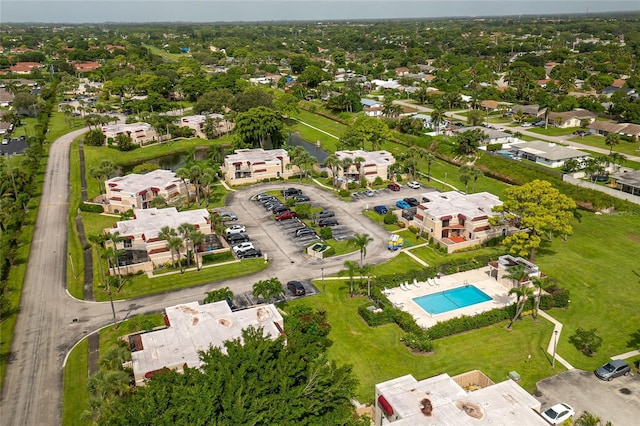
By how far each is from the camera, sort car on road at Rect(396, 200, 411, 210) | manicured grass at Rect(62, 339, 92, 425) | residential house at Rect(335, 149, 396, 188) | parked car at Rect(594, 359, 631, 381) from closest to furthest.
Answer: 1. manicured grass at Rect(62, 339, 92, 425)
2. parked car at Rect(594, 359, 631, 381)
3. car on road at Rect(396, 200, 411, 210)
4. residential house at Rect(335, 149, 396, 188)

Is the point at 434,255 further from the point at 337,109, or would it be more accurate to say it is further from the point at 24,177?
the point at 337,109

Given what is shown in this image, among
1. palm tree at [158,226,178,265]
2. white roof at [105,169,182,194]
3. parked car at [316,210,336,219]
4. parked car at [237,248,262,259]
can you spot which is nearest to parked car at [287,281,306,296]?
parked car at [237,248,262,259]

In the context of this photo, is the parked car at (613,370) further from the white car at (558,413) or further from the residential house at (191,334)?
the residential house at (191,334)

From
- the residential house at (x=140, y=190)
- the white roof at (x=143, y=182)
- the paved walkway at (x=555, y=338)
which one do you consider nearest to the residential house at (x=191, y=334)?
the paved walkway at (x=555, y=338)

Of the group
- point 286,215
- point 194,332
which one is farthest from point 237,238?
point 194,332

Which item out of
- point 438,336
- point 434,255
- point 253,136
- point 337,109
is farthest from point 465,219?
point 337,109

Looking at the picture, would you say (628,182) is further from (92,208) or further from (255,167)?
→ (92,208)

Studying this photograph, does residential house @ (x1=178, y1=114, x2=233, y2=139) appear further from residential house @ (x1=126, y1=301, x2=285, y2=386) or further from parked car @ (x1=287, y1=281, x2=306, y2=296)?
residential house @ (x1=126, y1=301, x2=285, y2=386)
